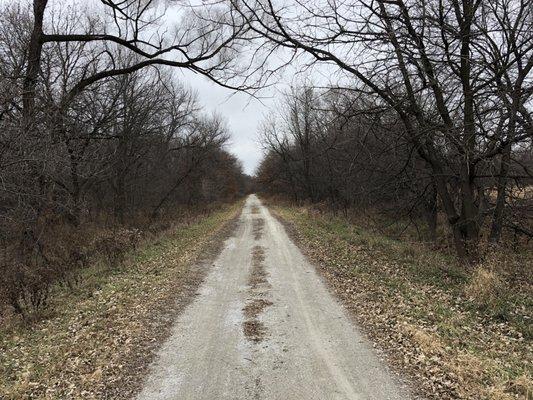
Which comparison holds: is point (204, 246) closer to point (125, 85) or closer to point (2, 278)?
point (2, 278)

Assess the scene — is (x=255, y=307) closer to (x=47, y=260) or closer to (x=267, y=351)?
(x=267, y=351)

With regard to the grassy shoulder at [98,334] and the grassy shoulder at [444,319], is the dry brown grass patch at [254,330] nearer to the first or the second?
the grassy shoulder at [98,334]

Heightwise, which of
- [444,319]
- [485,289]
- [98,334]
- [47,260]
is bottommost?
[444,319]

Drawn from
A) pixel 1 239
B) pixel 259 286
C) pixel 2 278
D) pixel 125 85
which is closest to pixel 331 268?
pixel 259 286

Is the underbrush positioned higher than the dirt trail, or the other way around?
the underbrush

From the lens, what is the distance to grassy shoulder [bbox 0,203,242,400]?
537cm

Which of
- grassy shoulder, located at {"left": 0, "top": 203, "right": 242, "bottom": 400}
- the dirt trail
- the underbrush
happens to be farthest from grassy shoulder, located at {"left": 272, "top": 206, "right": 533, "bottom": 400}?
the underbrush

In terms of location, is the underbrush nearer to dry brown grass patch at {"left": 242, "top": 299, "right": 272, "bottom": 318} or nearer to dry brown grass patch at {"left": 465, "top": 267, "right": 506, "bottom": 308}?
dry brown grass patch at {"left": 242, "top": 299, "right": 272, "bottom": 318}

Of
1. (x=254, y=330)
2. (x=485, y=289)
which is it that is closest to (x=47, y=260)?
(x=254, y=330)

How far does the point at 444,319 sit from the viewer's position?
7027 millimetres

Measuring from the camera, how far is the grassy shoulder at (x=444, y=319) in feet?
16.7

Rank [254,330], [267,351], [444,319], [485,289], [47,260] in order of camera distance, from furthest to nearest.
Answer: [47,260], [485,289], [444,319], [254,330], [267,351]

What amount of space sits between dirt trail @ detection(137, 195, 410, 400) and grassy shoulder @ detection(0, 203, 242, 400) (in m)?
0.39

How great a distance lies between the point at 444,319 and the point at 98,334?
17.7 feet
